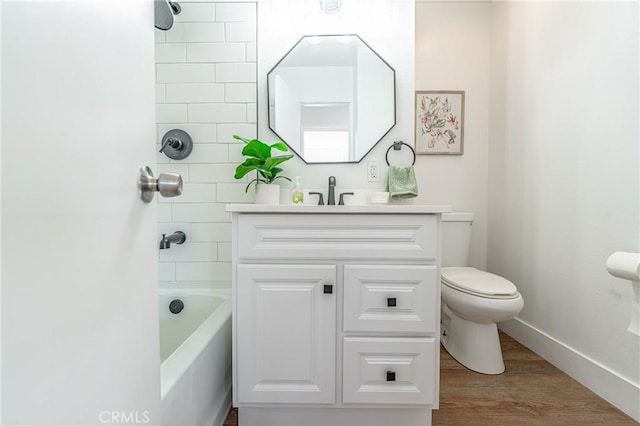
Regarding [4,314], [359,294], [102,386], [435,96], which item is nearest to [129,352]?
[102,386]

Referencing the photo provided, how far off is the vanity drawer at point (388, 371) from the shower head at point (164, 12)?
1557mm

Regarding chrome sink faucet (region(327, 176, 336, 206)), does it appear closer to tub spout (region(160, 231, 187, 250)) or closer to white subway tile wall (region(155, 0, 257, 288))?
white subway tile wall (region(155, 0, 257, 288))

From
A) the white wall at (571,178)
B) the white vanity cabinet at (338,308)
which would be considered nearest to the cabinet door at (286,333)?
the white vanity cabinet at (338,308)

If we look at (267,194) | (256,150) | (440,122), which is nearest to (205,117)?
(256,150)

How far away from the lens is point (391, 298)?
3.67 feet

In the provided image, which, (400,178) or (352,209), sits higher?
(400,178)

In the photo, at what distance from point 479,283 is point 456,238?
0.52 m

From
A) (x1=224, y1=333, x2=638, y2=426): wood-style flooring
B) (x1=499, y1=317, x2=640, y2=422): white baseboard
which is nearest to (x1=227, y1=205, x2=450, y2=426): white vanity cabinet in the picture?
(x1=224, y1=333, x2=638, y2=426): wood-style flooring

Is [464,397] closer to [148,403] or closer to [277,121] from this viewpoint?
[148,403]

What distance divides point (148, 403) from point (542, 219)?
2008 millimetres

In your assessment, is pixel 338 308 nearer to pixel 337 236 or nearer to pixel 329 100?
pixel 337 236

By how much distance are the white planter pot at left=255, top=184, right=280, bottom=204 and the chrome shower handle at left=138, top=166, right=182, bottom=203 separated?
960mm

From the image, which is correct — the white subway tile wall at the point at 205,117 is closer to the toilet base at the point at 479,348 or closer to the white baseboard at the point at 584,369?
the toilet base at the point at 479,348

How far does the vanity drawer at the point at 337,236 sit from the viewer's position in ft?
3.69
